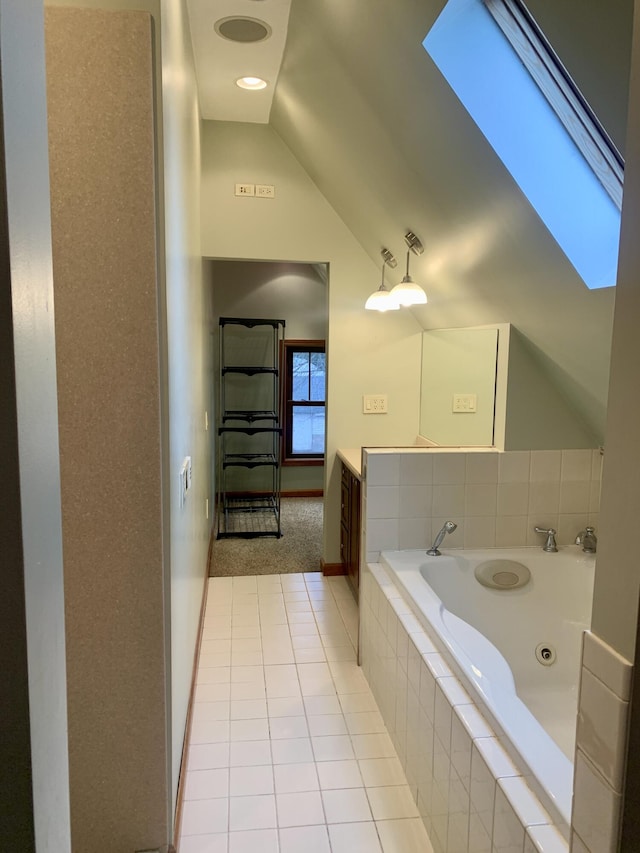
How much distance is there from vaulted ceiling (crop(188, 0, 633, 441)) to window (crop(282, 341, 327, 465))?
114 inches

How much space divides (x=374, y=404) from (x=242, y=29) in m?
2.14

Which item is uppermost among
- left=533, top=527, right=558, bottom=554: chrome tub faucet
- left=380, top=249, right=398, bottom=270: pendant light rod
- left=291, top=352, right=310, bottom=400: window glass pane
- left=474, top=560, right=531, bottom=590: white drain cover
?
left=380, top=249, right=398, bottom=270: pendant light rod

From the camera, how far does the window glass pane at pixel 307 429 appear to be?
Result: 600 centimetres

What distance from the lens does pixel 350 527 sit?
3398 millimetres

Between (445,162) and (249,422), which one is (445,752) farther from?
(249,422)

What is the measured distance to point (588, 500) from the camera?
8.64ft

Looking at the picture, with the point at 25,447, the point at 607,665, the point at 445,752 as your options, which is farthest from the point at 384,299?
the point at 25,447

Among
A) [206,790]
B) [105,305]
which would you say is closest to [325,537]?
[206,790]

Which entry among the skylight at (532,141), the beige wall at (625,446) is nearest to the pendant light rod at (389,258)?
the skylight at (532,141)

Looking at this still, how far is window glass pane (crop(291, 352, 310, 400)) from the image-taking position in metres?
5.88

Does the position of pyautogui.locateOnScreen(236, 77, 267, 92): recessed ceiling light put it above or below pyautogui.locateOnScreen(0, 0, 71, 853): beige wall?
above

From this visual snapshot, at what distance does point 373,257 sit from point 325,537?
188 centimetres

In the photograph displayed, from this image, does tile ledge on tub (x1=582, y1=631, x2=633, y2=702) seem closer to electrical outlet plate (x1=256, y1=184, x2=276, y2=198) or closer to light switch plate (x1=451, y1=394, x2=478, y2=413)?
light switch plate (x1=451, y1=394, x2=478, y2=413)

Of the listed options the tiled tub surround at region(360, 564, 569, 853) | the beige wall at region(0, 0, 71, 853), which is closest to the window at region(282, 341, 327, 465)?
the tiled tub surround at region(360, 564, 569, 853)
